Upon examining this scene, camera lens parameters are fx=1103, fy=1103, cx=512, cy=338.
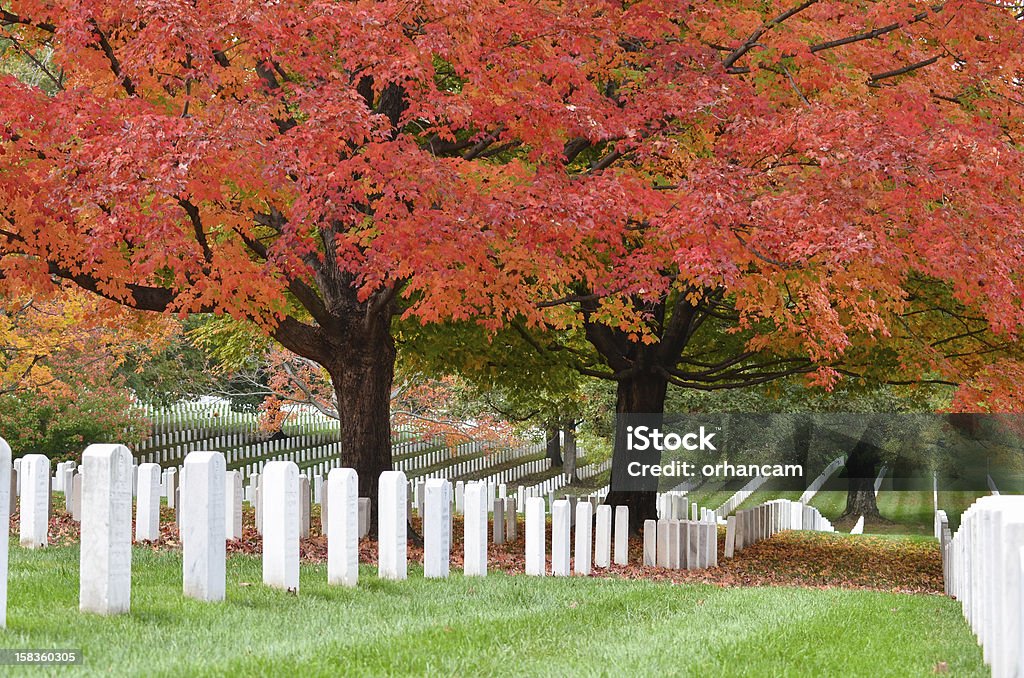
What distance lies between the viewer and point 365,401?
1475 cm

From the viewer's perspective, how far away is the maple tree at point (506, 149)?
1084 cm

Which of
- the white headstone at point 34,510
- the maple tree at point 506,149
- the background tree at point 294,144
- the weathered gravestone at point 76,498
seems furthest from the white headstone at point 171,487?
the white headstone at point 34,510

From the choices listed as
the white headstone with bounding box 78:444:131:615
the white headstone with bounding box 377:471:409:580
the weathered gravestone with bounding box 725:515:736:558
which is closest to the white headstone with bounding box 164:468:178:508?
the weathered gravestone with bounding box 725:515:736:558

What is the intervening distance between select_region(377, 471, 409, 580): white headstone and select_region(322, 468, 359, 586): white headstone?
35cm

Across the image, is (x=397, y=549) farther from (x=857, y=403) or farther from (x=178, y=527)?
(x=857, y=403)

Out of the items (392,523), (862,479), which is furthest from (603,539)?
(862,479)

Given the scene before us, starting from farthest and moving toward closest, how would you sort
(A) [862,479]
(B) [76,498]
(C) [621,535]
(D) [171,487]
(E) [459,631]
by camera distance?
(A) [862,479], (D) [171,487], (B) [76,498], (C) [621,535], (E) [459,631]

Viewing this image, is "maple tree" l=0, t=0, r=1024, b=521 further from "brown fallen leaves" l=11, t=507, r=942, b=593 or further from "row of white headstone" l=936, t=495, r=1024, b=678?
"row of white headstone" l=936, t=495, r=1024, b=678

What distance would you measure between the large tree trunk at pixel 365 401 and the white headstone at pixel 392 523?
20.5 feet

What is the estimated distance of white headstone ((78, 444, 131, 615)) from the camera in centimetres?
577

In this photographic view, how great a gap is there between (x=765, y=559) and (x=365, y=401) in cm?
711

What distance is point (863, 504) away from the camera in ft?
114

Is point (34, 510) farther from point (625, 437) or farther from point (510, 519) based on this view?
point (625, 437)

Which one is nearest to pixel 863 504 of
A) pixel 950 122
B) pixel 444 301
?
pixel 950 122
